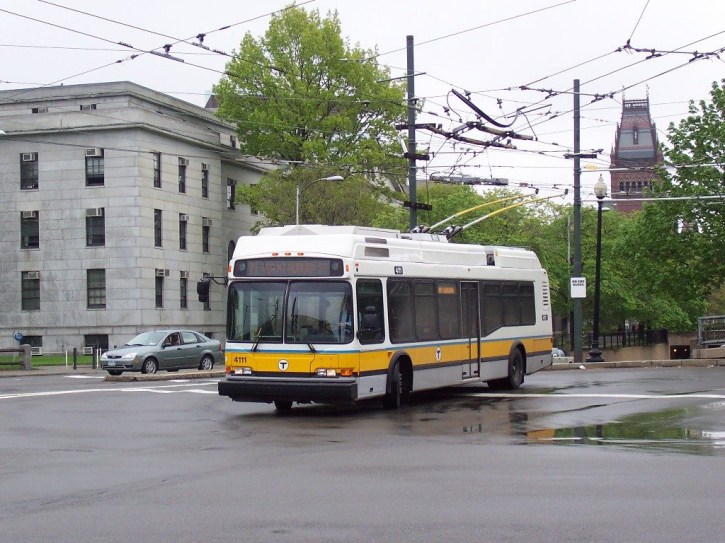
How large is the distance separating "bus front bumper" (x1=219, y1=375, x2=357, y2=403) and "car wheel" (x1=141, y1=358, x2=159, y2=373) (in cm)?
1852

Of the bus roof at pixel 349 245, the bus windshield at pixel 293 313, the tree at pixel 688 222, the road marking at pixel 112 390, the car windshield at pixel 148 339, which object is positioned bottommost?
the road marking at pixel 112 390

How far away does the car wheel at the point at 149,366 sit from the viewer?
3716cm

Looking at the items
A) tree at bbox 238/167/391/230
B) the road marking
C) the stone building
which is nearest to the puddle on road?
the road marking

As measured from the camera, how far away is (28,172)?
56781 mm

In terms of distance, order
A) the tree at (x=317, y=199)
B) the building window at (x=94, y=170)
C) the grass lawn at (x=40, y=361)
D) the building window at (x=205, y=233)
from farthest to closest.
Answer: the building window at (x=205, y=233), the building window at (x=94, y=170), the tree at (x=317, y=199), the grass lawn at (x=40, y=361)

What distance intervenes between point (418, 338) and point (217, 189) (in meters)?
43.1

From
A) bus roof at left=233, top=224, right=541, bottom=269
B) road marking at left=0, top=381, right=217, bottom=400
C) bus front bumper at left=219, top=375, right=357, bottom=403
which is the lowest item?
road marking at left=0, top=381, right=217, bottom=400

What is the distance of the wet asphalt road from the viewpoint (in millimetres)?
8852

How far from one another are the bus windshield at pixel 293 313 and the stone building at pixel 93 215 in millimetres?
36289

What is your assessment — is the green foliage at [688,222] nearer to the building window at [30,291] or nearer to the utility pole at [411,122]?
the utility pole at [411,122]

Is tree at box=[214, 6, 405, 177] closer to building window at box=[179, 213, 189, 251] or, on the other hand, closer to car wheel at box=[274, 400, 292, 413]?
building window at box=[179, 213, 189, 251]

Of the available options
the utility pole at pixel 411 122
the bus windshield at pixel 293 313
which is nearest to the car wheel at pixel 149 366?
the utility pole at pixel 411 122

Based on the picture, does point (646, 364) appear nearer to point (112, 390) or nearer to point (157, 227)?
point (112, 390)

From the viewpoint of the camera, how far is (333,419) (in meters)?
18.7
